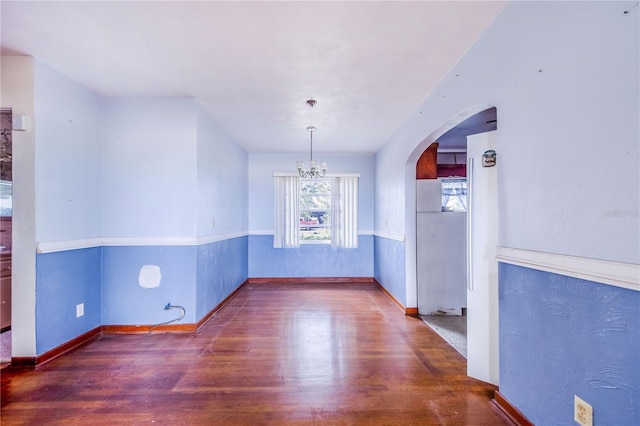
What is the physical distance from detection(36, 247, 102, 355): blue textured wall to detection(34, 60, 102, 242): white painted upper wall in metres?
0.21

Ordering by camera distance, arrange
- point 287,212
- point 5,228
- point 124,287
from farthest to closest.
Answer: point 287,212, point 124,287, point 5,228

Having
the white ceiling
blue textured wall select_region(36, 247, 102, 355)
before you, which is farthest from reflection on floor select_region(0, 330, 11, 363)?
the white ceiling

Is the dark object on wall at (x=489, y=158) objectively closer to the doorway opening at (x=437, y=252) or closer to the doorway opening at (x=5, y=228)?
the doorway opening at (x=437, y=252)

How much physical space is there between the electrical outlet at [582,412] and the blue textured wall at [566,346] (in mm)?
22

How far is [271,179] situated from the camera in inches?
233

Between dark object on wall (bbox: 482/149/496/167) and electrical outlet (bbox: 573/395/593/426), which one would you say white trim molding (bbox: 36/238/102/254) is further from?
electrical outlet (bbox: 573/395/593/426)

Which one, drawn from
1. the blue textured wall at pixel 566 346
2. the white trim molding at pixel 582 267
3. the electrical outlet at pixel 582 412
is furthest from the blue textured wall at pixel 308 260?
the electrical outlet at pixel 582 412

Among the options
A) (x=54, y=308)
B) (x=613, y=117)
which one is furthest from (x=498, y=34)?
(x=54, y=308)

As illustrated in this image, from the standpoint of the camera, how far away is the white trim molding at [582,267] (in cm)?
110

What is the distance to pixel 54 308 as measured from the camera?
264cm

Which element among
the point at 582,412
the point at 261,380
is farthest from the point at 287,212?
the point at 582,412

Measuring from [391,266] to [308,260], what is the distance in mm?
1867

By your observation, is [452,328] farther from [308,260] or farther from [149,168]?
[149,168]

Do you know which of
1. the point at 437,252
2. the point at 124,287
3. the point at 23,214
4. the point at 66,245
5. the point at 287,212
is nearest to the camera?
the point at 23,214
